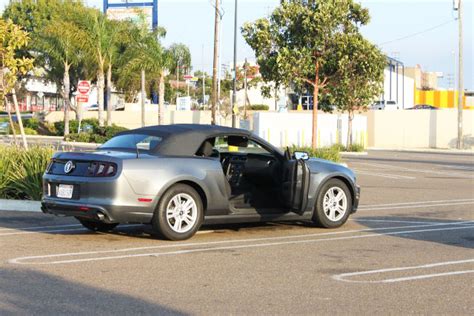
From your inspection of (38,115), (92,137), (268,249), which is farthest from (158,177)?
(38,115)

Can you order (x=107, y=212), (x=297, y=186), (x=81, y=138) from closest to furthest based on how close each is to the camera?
(x=107, y=212)
(x=297, y=186)
(x=81, y=138)

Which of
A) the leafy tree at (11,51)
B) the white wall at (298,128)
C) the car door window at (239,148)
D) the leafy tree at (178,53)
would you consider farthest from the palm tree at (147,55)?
the car door window at (239,148)

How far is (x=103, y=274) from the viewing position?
7.36 metres

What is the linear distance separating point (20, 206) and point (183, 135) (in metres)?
4.27

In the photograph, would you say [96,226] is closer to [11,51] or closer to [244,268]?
[244,268]

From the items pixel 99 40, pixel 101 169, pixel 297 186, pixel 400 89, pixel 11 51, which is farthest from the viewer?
pixel 400 89

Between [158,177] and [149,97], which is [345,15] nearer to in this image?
[158,177]

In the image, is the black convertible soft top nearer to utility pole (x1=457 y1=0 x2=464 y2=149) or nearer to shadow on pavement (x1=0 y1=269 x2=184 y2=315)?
shadow on pavement (x1=0 y1=269 x2=184 y2=315)

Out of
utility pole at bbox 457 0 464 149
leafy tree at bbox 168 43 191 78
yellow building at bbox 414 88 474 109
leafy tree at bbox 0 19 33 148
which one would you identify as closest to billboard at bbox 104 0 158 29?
leafy tree at bbox 168 43 191 78

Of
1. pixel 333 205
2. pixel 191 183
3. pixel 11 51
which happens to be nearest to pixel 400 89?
pixel 11 51

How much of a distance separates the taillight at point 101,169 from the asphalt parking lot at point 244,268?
892 millimetres

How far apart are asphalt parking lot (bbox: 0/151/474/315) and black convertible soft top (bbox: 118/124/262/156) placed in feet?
3.90

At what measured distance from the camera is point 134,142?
32.5 feet

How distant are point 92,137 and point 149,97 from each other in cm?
4097
